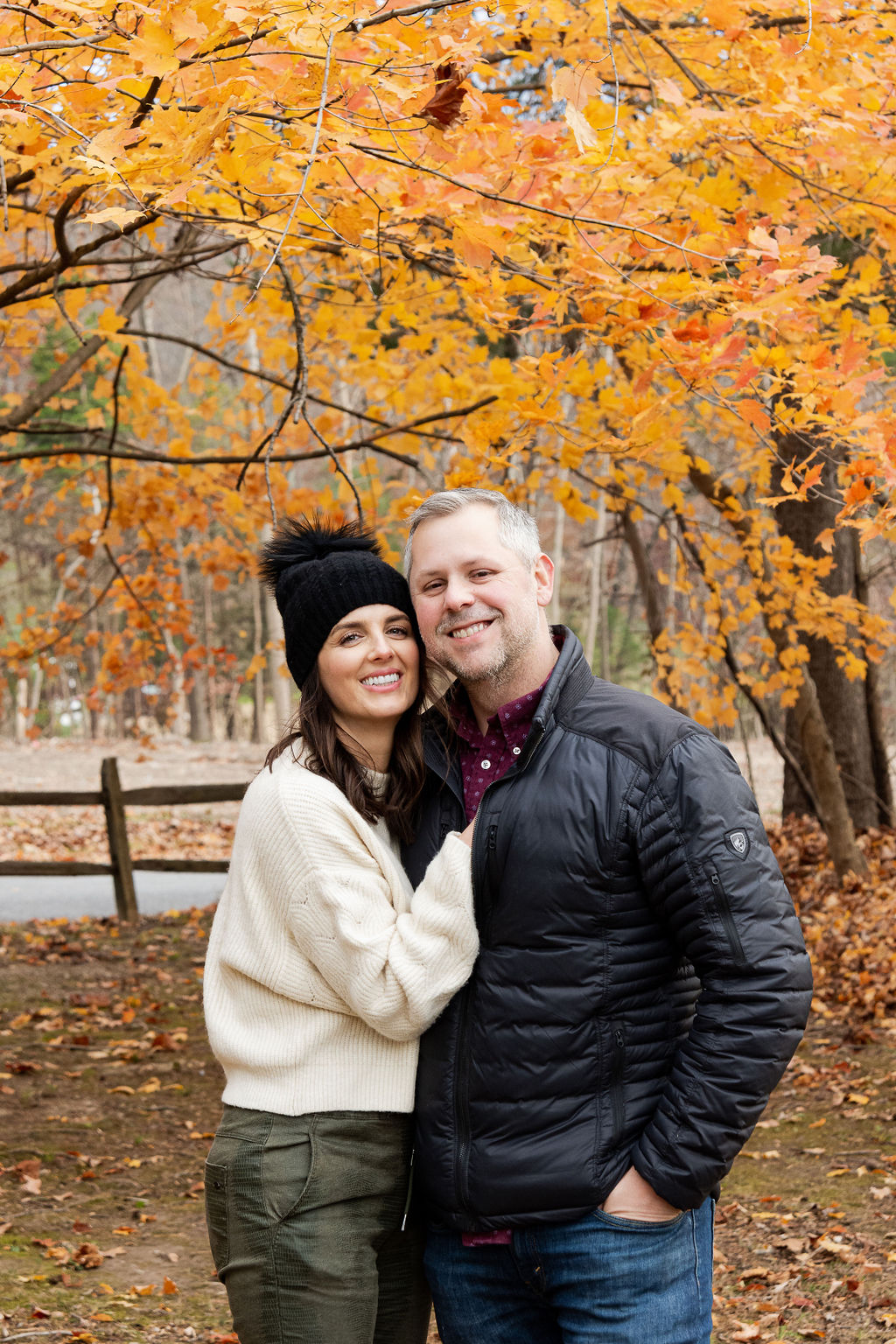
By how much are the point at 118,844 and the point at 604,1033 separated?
785 centimetres

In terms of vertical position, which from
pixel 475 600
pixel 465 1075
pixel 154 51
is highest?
pixel 154 51

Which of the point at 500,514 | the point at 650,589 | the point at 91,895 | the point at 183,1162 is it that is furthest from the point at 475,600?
the point at 91,895

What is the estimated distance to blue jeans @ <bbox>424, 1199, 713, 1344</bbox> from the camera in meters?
1.89

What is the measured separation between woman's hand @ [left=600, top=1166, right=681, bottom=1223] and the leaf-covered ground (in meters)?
1.83

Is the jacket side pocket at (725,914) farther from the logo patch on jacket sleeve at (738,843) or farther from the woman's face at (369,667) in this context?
the woman's face at (369,667)

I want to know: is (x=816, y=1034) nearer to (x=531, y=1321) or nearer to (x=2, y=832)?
(x=531, y=1321)

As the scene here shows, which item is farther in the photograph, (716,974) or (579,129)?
(579,129)

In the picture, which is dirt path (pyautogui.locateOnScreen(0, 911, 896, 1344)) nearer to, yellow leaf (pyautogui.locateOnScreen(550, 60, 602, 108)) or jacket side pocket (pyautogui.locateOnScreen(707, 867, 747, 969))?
jacket side pocket (pyautogui.locateOnScreen(707, 867, 747, 969))

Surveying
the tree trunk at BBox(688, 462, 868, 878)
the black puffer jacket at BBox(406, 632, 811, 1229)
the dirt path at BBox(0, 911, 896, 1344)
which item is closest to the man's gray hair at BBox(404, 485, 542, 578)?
the black puffer jacket at BBox(406, 632, 811, 1229)

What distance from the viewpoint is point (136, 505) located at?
7.15 meters

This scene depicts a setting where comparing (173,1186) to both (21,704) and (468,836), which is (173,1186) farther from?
(21,704)

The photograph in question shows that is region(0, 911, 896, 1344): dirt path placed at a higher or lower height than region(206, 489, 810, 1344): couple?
lower

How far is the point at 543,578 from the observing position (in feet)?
7.52

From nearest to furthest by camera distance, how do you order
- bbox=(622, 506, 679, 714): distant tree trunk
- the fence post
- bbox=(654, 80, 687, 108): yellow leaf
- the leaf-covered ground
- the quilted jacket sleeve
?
the quilted jacket sleeve, bbox=(654, 80, 687, 108): yellow leaf, the leaf-covered ground, bbox=(622, 506, 679, 714): distant tree trunk, the fence post
